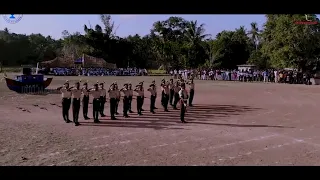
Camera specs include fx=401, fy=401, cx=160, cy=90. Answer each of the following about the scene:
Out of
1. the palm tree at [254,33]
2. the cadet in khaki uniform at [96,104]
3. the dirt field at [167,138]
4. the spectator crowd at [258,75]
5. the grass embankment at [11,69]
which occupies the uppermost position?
the palm tree at [254,33]

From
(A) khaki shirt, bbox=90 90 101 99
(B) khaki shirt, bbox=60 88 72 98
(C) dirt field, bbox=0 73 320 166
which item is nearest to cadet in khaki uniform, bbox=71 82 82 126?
(B) khaki shirt, bbox=60 88 72 98

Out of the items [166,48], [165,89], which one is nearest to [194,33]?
[166,48]

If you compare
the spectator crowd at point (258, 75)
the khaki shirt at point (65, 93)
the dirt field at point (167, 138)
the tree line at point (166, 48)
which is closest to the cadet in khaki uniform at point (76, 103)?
the khaki shirt at point (65, 93)

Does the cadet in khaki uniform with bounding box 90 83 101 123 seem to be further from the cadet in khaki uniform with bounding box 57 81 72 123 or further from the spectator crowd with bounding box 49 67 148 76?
the spectator crowd with bounding box 49 67 148 76

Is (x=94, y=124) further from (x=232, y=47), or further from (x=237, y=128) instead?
(x=232, y=47)

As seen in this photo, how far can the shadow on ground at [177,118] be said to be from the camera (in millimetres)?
14289

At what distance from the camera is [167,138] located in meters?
11.9

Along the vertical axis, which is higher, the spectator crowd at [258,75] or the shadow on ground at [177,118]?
the spectator crowd at [258,75]

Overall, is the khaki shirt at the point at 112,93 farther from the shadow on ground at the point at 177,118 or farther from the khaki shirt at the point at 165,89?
the khaki shirt at the point at 165,89

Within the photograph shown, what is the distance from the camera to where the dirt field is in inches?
374

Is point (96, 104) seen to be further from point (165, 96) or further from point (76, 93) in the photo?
point (165, 96)

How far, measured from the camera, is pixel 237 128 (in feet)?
45.3
